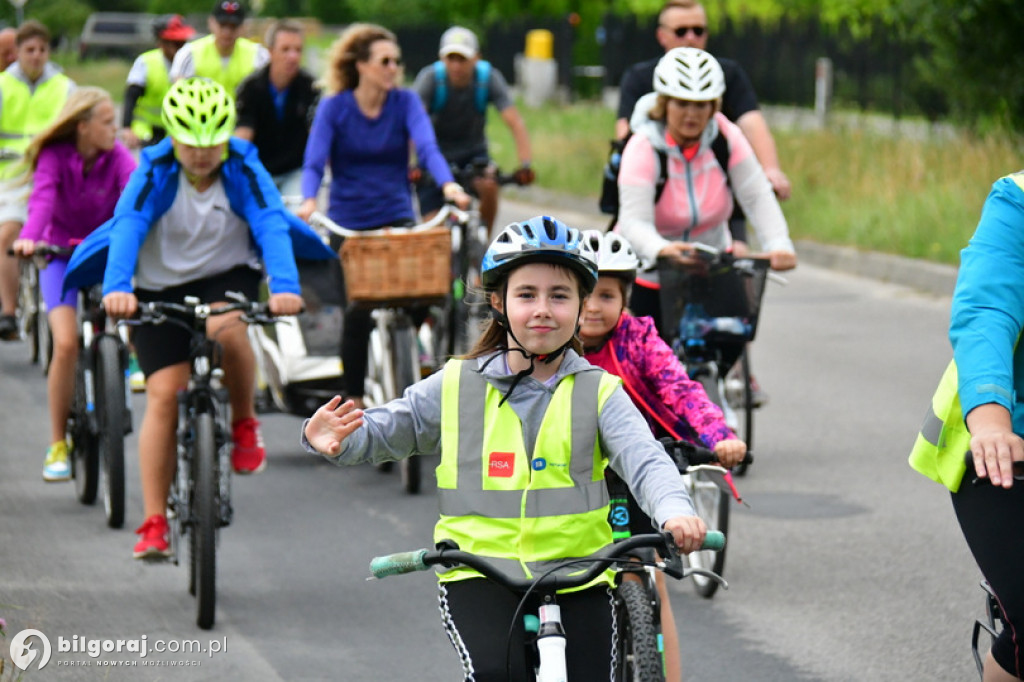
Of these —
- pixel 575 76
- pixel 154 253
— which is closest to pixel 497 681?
pixel 154 253

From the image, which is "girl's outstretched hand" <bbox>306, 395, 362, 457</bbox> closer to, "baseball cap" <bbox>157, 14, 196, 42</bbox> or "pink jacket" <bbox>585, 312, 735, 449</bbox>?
"pink jacket" <bbox>585, 312, 735, 449</bbox>

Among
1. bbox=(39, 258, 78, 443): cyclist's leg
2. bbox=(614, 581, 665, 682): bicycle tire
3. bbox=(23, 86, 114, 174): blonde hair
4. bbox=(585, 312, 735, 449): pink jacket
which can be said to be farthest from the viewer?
bbox=(39, 258, 78, 443): cyclist's leg

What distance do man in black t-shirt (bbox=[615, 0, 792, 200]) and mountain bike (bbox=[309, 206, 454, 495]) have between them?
1461 millimetres

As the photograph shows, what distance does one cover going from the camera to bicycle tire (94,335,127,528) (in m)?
7.76

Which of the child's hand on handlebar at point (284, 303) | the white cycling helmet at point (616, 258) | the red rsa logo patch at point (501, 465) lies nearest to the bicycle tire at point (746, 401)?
the child's hand on handlebar at point (284, 303)

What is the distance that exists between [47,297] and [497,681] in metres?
5.38

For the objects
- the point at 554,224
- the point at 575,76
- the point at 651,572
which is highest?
the point at 554,224

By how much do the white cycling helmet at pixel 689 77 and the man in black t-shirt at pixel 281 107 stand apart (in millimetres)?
4093

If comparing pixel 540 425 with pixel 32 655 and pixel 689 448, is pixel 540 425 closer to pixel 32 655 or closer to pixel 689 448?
pixel 689 448

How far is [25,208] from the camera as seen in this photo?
11.6 meters

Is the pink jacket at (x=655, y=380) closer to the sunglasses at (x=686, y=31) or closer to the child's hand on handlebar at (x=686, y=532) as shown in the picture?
the child's hand on handlebar at (x=686, y=532)

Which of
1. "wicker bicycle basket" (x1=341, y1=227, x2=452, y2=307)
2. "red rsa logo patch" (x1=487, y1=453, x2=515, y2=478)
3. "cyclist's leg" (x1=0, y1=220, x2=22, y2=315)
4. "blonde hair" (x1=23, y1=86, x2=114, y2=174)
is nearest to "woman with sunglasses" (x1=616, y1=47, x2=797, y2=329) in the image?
"wicker bicycle basket" (x1=341, y1=227, x2=452, y2=307)

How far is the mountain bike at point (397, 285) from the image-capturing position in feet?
27.8

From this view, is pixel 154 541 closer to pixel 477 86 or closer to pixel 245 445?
pixel 245 445
